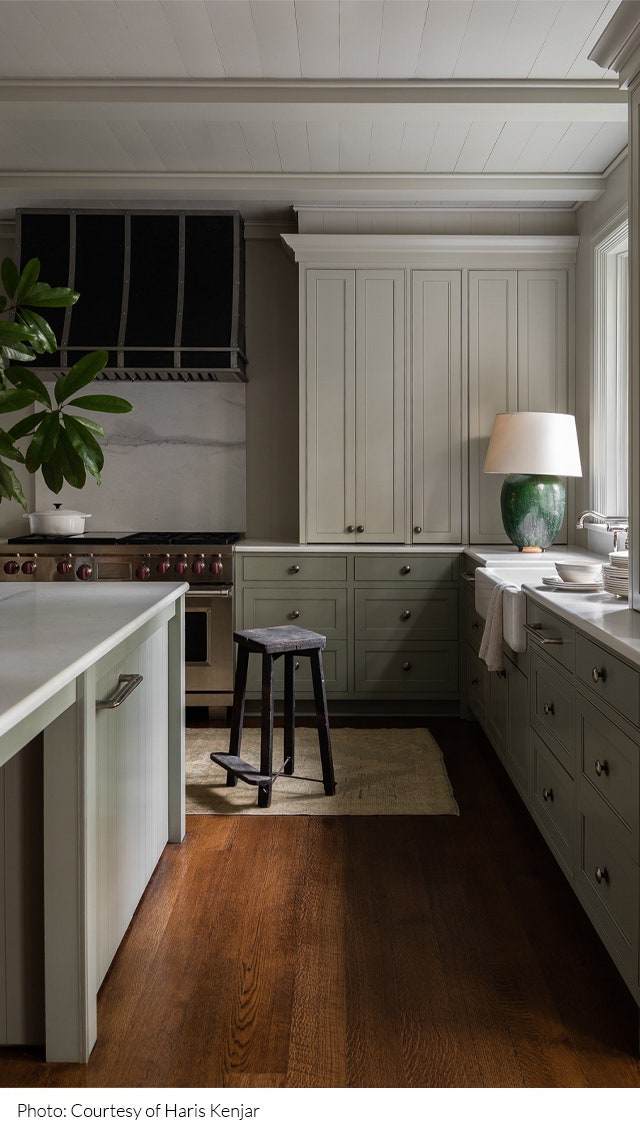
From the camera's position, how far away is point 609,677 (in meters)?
2.05

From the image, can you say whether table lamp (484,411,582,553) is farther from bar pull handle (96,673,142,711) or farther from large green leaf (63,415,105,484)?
large green leaf (63,415,105,484)

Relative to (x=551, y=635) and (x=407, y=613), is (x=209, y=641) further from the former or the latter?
(x=551, y=635)

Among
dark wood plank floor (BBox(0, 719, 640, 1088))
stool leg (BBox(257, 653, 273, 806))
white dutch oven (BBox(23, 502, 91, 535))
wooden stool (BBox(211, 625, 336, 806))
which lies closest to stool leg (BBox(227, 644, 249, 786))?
wooden stool (BBox(211, 625, 336, 806))

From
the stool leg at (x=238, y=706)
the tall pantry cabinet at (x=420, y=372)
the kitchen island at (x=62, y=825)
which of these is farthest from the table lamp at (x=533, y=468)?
the kitchen island at (x=62, y=825)

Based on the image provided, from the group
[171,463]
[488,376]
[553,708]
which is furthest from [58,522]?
[553,708]

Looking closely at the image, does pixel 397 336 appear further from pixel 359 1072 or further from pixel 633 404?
pixel 359 1072

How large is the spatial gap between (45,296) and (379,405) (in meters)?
3.11

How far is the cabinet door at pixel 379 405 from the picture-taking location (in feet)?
15.1

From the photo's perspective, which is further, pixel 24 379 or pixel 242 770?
pixel 242 770

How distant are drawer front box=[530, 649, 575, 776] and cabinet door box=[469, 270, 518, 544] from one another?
6.20 feet

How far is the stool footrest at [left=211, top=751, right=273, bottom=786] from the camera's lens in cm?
321

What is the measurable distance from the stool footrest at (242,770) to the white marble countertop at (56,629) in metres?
0.78
